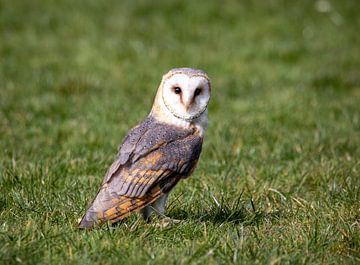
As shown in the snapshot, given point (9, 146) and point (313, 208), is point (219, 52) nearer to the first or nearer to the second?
point (9, 146)

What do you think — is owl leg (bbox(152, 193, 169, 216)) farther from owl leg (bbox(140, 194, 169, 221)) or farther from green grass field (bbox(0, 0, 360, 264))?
green grass field (bbox(0, 0, 360, 264))

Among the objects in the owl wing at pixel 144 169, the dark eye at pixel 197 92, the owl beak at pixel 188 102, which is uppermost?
the dark eye at pixel 197 92

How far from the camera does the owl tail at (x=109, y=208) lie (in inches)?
182

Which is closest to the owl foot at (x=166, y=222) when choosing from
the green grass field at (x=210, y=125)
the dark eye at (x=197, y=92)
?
the green grass field at (x=210, y=125)

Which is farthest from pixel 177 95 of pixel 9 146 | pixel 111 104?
pixel 111 104

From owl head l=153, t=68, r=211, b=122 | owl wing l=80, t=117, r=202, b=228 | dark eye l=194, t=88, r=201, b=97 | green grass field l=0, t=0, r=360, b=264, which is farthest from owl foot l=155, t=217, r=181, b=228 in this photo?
dark eye l=194, t=88, r=201, b=97

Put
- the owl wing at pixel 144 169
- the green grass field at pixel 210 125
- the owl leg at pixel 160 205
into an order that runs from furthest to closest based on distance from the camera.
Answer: the owl leg at pixel 160 205 < the owl wing at pixel 144 169 < the green grass field at pixel 210 125

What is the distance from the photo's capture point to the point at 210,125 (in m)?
8.49

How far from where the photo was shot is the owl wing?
4.68 meters

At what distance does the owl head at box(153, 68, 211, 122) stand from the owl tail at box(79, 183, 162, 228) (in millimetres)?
594

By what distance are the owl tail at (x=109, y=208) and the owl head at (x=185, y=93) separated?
594 mm

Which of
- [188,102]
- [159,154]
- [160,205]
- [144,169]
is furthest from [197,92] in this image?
[160,205]

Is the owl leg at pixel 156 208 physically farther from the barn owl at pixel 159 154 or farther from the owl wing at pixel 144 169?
the owl wing at pixel 144 169

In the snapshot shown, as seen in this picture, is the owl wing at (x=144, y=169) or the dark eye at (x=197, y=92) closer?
the owl wing at (x=144, y=169)
